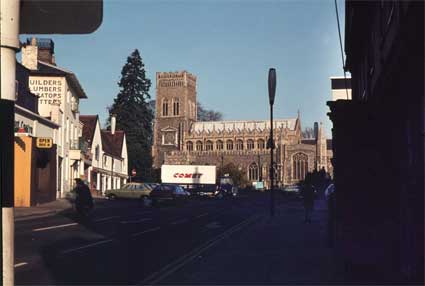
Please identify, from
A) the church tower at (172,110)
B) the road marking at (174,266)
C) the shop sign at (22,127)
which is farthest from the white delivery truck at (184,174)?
the church tower at (172,110)

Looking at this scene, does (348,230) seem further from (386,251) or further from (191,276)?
(191,276)

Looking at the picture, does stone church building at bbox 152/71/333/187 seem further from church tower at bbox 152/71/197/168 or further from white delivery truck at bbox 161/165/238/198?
white delivery truck at bbox 161/165/238/198

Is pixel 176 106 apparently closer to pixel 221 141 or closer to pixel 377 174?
pixel 221 141

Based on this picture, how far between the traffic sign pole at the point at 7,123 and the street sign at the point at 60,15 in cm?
8

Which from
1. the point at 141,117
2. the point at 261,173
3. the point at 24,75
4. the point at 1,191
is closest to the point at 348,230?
the point at 1,191

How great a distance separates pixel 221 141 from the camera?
14725 centimetres

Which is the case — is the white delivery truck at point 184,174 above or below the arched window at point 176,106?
below

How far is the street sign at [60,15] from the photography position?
2.39 metres

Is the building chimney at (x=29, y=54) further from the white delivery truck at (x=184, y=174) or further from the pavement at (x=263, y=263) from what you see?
the pavement at (x=263, y=263)

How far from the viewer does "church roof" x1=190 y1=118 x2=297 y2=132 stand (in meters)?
149

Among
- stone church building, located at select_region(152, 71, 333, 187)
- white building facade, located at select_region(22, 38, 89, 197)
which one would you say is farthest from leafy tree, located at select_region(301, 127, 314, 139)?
white building facade, located at select_region(22, 38, 89, 197)

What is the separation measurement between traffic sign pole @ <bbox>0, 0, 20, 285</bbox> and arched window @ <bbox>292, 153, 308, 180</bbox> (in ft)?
436

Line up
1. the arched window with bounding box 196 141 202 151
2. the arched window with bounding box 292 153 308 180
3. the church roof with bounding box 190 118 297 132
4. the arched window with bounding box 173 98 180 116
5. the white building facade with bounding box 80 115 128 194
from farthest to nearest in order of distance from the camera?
the arched window with bounding box 173 98 180 116 < the church roof with bounding box 190 118 297 132 < the arched window with bounding box 196 141 202 151 < the arched window with bounding box 292 153 308 180 < the white building facade with bounding box 80 115 128 194

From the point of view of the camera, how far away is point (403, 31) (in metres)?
8.11
